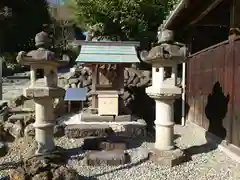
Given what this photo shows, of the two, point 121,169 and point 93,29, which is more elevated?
point 93,29

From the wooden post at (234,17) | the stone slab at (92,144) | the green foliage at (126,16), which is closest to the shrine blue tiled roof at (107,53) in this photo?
the stone slab at (92,144)

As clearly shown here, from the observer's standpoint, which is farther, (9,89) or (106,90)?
(9,89)

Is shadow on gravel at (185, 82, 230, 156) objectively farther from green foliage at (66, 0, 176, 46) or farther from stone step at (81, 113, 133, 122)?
green foliage at (66, 0, 176, 46)

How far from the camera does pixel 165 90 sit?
5.27 m

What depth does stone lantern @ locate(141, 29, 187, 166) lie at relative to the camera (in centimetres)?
524

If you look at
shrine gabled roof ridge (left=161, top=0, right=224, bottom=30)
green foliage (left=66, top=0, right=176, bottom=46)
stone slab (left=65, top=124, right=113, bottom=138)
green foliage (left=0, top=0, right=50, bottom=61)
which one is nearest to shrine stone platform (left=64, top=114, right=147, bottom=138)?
stone slab (left=65, top=124, right=113, bottom=138)

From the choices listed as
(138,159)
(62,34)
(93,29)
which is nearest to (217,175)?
(138,159)

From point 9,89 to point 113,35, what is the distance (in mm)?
5319

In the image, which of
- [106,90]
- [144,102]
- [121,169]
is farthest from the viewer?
[144,102]

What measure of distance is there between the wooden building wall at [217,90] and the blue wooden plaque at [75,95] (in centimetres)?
359

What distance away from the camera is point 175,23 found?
26.6ft

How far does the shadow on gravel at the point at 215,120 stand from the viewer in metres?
5.97

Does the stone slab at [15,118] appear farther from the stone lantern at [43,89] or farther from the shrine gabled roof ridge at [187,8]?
the shrine gabled roof ridge at [187,8]

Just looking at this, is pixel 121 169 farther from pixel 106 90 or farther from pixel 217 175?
pixel 106 90
